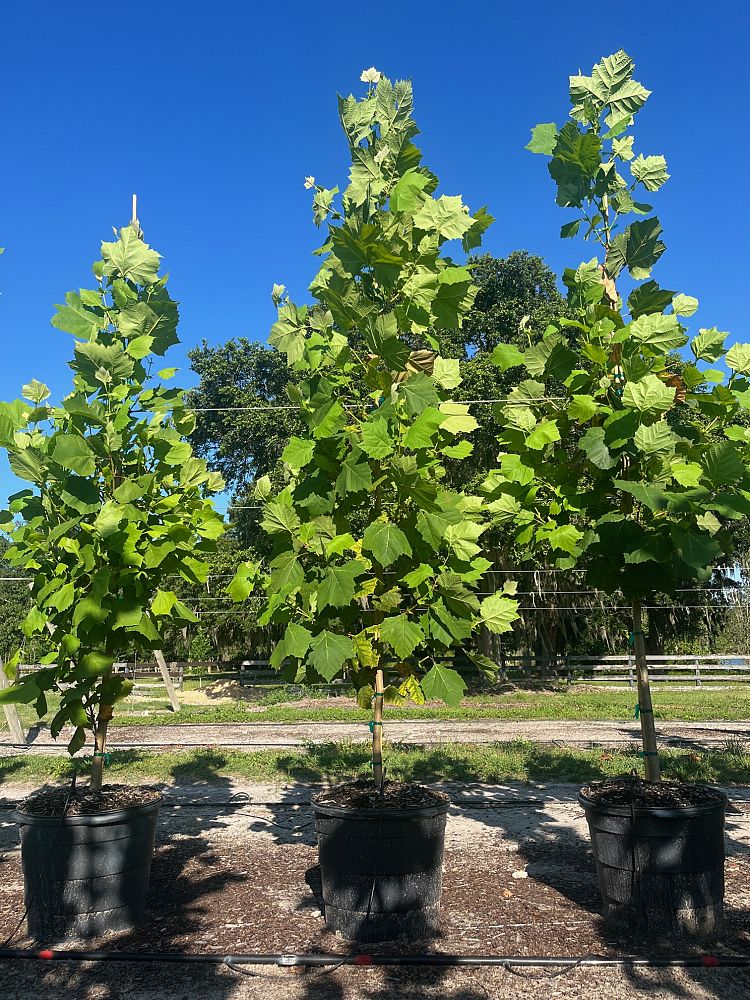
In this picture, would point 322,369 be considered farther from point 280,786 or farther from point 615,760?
point 615,760

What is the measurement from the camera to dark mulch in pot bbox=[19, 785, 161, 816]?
4.10 metres

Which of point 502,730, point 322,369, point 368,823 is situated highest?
point 322,369

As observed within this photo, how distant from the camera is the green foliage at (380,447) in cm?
362

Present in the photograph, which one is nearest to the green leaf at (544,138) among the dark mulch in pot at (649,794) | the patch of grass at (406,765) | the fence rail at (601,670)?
the dark mulch in pot at (649,794)

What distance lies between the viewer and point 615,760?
864cm

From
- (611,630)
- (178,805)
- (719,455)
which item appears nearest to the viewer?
(719,455)

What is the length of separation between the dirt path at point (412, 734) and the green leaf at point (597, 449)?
7.43 meters

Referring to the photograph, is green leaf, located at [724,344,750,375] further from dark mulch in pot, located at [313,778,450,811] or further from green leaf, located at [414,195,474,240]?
dark mulch in pot, located at [313,778,450,811]

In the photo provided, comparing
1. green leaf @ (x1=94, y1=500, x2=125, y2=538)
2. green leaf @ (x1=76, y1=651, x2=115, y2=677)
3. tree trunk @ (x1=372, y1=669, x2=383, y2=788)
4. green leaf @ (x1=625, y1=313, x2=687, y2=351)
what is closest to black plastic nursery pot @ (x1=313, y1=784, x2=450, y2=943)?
tree trunk @ (x1=372, y1=669, x2=383, y2=788)

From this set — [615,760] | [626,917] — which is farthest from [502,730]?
[626,917]

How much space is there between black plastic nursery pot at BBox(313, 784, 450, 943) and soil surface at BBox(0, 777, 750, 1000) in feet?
0.33

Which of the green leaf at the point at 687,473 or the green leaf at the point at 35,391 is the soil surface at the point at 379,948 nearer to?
the green leaf at the point at 687,473

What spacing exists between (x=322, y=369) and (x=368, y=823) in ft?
8.19

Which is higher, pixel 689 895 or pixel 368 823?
pixel 368 823
